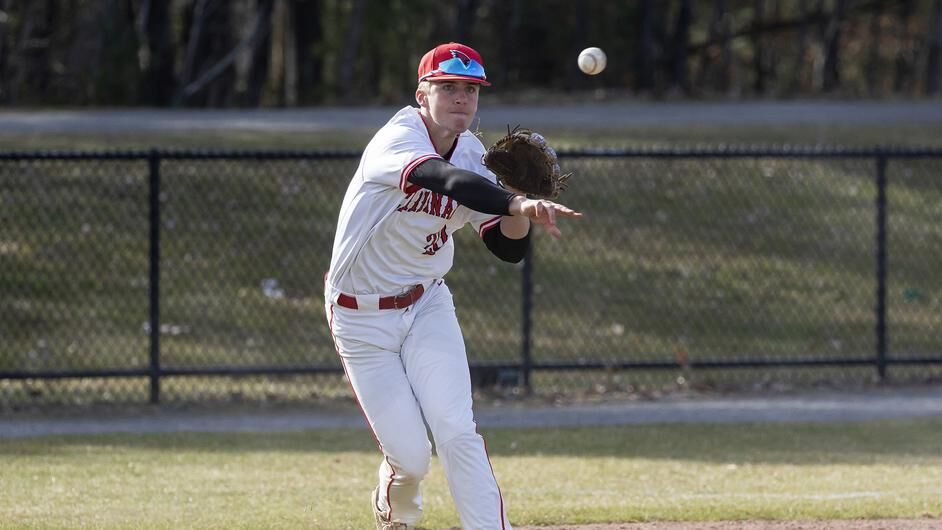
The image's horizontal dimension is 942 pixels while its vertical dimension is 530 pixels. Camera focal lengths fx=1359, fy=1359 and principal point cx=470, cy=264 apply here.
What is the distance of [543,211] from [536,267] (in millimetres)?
7960

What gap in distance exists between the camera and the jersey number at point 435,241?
562 centimetres

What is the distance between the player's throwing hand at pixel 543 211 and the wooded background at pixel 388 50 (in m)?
16.1

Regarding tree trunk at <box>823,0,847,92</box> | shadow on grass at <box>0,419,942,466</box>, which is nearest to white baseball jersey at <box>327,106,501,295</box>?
shadow on grass at <box>0,419,942,466</box>

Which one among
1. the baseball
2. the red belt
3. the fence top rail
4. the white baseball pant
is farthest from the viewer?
the fence top rail

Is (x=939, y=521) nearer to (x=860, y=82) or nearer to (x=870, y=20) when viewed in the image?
(x=860, y=82)

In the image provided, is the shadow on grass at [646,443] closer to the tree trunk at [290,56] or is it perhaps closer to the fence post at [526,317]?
the fence post at [526,317]

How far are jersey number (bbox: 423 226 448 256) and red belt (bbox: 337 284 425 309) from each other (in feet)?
0.51

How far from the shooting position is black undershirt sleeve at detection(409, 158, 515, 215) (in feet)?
16.2

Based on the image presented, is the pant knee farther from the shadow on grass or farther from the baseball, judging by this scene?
the shadow on grass

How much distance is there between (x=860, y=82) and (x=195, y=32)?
15.8 m

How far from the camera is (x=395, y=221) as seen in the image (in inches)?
217

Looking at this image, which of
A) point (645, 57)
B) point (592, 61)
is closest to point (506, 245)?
point (592, 61)

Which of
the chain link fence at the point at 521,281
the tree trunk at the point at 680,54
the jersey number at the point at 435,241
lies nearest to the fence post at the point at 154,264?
the chain link fence at the point at 521,281

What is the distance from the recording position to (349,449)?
338 inches
